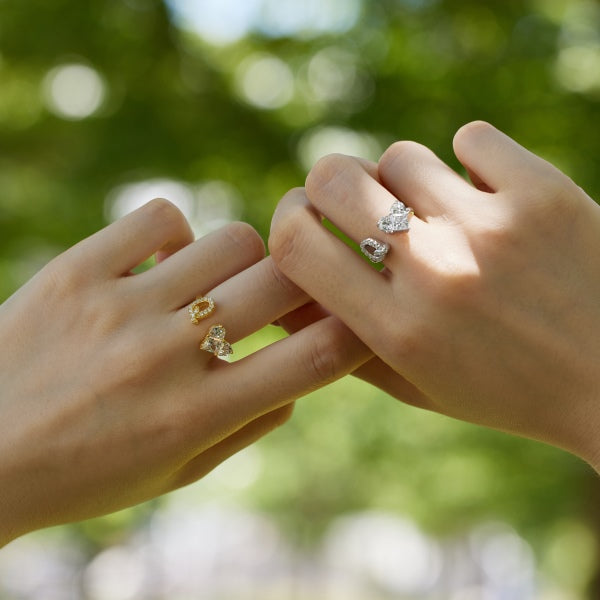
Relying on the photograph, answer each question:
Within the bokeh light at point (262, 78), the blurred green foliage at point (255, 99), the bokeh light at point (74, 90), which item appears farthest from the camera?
the bokeh light at point (262, 78)

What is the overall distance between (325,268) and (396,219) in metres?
0.15

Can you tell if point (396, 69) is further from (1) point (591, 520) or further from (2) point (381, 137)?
(1) point (591, 520)

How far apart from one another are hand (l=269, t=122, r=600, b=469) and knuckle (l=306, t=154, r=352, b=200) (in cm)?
Answer: 9

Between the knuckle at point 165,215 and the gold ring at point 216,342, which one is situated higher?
the knuckle at point 165,215

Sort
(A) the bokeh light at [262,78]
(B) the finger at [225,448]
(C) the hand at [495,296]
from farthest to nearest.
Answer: (A) the bokeh light at [262,78] → (B) the finger at [225,448] → (C) the hand at [495,296]

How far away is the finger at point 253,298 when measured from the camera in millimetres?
1588

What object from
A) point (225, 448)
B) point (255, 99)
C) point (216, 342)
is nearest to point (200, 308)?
point (216, 342)

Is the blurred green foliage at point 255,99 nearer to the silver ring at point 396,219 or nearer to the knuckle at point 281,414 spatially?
the knuckle at point 281,414

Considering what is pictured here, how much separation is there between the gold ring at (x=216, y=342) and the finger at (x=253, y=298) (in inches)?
1.0

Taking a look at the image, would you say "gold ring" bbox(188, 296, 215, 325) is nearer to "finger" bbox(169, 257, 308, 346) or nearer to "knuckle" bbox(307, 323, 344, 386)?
"finger" bbox(169, 257, 308, 346)

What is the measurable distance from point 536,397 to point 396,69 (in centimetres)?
409

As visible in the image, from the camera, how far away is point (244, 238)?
5.50 feet

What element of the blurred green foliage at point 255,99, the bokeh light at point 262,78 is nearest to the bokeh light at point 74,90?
the blurred green foliage at point 255,99

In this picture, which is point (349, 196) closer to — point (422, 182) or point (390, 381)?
point (422, 182)
